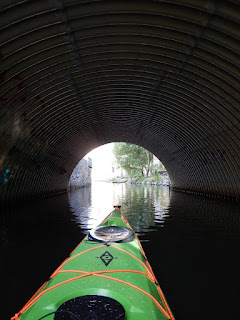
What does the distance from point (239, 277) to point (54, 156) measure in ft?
58.1

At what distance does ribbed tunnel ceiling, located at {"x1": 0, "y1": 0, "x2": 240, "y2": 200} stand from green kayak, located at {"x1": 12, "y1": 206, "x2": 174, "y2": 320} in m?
7.08

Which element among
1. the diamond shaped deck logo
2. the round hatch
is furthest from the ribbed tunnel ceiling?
the diamond shaped deck logo

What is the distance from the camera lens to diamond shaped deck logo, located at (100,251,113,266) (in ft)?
12.3

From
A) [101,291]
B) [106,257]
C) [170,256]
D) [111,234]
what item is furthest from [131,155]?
[101,291]

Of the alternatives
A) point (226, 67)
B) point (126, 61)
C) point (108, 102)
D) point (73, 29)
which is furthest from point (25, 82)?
point (226, 67)

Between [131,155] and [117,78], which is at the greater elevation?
[131,155]

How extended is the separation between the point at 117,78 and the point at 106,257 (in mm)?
10155

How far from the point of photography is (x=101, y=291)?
2.78 meters

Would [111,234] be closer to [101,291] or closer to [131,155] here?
[101,291]

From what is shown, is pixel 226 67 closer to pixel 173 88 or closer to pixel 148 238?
pixel 173 88

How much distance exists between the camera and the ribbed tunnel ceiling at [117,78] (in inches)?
270

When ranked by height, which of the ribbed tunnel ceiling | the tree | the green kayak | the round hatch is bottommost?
the green kayak

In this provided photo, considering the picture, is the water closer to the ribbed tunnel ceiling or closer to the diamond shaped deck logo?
the diamond shaped deck logo

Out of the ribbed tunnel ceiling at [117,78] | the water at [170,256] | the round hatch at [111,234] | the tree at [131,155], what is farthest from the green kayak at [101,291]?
the tree at [131,155]
